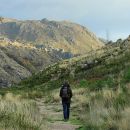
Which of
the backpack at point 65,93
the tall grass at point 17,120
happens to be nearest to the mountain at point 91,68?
the backpack at point 65,93

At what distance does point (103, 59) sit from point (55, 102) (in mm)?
24040

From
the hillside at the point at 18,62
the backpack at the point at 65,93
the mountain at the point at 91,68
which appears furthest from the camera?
the hillside at the point at 18,62

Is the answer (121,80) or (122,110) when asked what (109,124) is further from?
(121,80)

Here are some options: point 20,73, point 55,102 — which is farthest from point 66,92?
point 20,73

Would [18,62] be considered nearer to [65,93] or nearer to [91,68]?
[91,68]

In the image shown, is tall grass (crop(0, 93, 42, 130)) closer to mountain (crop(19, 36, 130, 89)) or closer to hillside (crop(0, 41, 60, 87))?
mountain (crop(19, 36, 130, 89))

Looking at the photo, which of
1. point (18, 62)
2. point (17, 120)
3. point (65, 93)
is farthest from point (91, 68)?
point (18, 62)

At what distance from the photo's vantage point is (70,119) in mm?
22312

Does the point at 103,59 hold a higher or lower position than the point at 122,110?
higher

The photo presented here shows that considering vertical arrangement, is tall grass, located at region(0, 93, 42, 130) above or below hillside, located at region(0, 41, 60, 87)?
below

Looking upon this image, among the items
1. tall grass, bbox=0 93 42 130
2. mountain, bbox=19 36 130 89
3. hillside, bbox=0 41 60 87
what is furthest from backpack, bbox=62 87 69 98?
hillside, bbox=0 41 60 87

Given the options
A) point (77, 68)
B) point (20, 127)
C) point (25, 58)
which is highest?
point (25, 58)

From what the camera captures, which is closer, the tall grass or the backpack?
the tall grass

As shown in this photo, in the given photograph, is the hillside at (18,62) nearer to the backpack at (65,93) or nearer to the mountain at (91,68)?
the mountain at (91,68)
